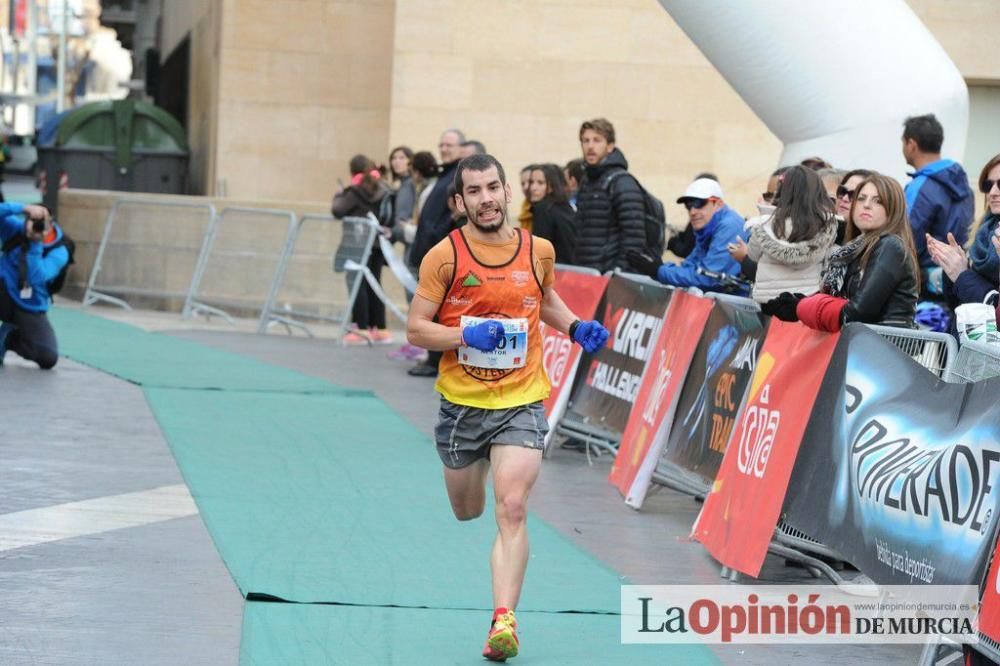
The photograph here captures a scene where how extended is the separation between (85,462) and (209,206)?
→ 1046 cm

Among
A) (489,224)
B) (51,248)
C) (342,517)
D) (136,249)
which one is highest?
(489,224)

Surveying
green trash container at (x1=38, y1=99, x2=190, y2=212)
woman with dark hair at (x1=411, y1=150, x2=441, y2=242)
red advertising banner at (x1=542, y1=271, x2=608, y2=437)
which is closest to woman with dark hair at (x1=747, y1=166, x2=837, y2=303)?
red advertising banner at (x1=542, y1=271, x2=608, y2=437)

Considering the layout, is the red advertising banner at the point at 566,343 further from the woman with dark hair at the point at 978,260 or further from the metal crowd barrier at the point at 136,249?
the metal crowd barrier at the point at 136,249

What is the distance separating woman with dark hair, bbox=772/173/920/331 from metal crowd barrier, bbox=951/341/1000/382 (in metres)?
1.11

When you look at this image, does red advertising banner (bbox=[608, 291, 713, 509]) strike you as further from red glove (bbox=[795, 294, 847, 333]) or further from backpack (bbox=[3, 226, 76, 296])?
backpack (bbox=[3, 226, 76, 296])

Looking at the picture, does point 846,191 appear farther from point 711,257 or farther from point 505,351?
point 505,351

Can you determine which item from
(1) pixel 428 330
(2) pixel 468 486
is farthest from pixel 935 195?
(1) pixel 428 330

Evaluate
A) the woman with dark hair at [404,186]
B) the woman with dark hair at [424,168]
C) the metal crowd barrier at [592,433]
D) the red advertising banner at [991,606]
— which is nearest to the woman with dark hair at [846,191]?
the metal crowd barrier at [592,433]

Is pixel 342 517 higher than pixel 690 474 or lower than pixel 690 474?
lower

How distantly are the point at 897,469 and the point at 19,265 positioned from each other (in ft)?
29.9

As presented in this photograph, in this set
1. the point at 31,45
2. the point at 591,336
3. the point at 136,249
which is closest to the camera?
the point at 591,336

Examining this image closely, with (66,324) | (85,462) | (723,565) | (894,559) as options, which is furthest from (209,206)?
(894,559)

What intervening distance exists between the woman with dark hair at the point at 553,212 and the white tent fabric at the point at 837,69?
2.22m

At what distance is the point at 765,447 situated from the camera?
7.86m
